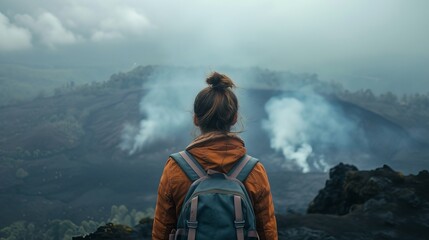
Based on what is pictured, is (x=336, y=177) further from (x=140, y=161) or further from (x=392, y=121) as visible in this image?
(x=392, y=121)

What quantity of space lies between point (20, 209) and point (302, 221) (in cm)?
8660

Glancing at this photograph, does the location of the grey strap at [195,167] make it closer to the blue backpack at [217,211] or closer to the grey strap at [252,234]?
the blue backpack at [217,211]

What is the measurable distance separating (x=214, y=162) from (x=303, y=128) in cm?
14937

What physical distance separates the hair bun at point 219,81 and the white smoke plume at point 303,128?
111304mm

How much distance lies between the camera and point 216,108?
3549mm

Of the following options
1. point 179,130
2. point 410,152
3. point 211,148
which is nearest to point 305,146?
point 410,152

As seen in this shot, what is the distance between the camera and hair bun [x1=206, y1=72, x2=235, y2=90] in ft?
12.1

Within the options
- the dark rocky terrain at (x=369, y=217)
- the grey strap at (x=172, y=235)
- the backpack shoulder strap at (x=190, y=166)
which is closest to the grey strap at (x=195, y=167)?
the backpack shoulder strap at (x=190, y=166)

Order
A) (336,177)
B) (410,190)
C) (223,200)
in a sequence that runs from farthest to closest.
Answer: (336,177), (410,190), (223,200)

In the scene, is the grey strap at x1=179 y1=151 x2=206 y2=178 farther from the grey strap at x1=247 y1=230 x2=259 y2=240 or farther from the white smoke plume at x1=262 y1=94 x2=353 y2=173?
the white smoke plume at x1=262 y1=94 x2=353 y2=173

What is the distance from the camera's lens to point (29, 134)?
498ft

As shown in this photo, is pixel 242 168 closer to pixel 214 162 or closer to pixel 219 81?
pixel 214 162

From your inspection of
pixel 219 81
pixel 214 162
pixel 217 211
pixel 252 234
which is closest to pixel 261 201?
pixel 252 234

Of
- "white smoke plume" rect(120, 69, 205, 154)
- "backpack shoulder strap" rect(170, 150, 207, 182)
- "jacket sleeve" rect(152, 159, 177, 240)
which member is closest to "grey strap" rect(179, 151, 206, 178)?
"backpack shoulder strap" rect(170, 150, 207, 182)
